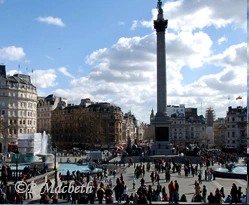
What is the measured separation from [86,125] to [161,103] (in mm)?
38834

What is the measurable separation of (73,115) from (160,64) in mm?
49929

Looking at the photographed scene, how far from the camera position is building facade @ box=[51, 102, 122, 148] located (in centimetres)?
9831

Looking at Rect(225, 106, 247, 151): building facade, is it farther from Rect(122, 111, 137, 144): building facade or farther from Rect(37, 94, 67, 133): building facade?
Rect(37, 94, 67, 133): building facade

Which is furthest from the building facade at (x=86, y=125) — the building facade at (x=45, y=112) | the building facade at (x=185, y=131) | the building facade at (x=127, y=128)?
the building facade at (x=185, y=131)

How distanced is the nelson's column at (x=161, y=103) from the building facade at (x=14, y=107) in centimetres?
3276

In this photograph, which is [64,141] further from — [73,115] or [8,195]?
[8,195]

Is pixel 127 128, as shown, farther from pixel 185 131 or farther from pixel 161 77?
pixel 161 77

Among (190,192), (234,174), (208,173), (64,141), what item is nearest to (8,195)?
(190,192)

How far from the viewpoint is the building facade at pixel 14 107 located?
76.1 meters

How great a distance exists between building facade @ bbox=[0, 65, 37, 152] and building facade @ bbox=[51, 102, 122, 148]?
19.1m

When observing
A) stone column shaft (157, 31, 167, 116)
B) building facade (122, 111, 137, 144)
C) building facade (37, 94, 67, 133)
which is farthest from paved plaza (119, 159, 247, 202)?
building facade (122, 111, 137, 144)

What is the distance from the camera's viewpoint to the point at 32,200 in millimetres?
20812

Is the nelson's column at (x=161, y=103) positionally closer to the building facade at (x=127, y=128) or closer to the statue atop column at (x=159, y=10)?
the statue atop column at (x=159, y=10)

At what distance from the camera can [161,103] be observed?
6519 centimetres
